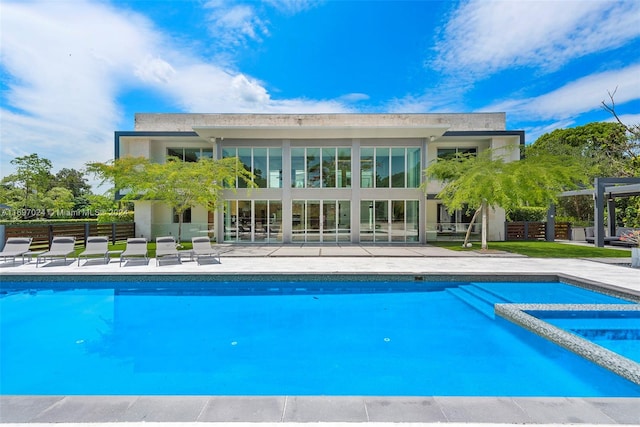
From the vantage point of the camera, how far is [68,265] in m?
11.1

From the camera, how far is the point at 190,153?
68.2ft

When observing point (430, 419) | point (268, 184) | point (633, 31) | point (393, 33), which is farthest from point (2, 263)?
point (633, 31)

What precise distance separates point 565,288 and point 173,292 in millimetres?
11230

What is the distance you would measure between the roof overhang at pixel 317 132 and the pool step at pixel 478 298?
1029cm

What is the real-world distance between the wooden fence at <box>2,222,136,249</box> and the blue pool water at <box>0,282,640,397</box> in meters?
8.00

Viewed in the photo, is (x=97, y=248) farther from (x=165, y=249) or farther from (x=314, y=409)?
(x=314, y=409)

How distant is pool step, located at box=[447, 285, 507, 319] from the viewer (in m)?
7.26

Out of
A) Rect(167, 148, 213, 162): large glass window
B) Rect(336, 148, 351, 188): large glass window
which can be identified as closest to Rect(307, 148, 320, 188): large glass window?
Rect(336, 148, 351, 188): large glass window

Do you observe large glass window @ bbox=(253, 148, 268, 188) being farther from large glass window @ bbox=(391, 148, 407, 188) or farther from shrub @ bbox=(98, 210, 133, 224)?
shrub @ bbox=(98, 210, 133, 224)

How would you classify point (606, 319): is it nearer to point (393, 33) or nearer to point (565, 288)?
point (565, 288)

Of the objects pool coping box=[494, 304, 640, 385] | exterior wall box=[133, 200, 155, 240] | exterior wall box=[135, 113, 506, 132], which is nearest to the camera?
pool coping box=[494, 304, 640, 385]

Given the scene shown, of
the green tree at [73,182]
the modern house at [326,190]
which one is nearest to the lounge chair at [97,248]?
the modern house at [326,190]

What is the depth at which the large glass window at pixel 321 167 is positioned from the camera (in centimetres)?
1836

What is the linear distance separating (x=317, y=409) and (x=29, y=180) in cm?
4038
